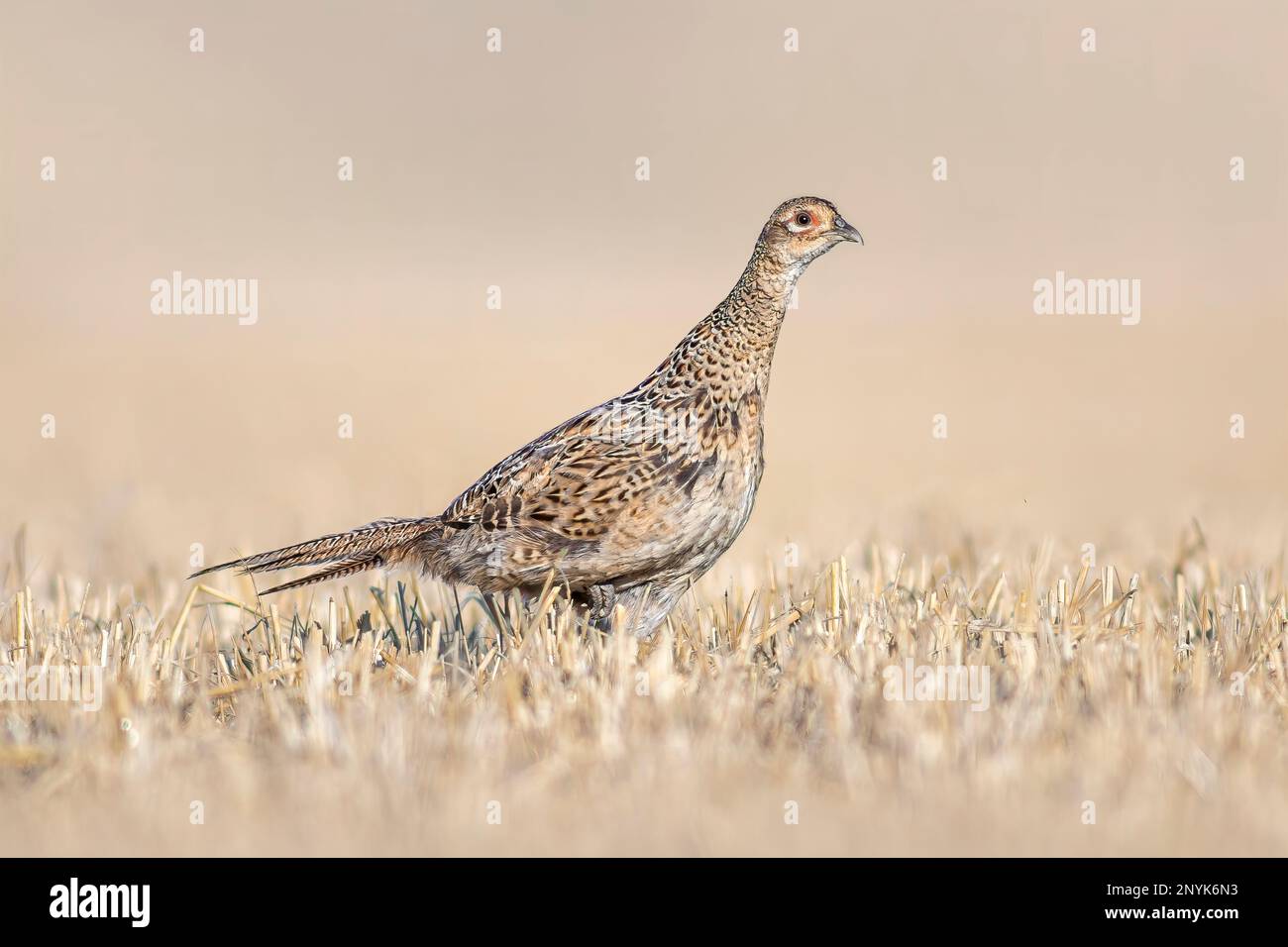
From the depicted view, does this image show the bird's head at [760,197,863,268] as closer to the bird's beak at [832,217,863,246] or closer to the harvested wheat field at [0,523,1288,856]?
the bird's beak at [832,217,863,246]

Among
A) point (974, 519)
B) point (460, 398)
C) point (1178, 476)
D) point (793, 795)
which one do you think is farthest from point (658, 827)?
point (460, 398)

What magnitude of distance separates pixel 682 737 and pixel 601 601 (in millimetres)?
2001

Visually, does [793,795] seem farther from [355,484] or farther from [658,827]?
[355,484]

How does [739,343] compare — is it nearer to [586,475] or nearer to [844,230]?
[844,230]

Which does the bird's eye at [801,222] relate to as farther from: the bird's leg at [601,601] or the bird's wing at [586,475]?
the bird's leg at [601,601]

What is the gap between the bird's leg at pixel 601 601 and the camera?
6.86m

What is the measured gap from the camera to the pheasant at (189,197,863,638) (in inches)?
259

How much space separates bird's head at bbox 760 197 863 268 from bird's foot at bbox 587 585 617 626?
1648 millimetres

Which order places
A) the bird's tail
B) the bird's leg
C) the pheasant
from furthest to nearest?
the bird's tail → the bird's leg → the pheasant

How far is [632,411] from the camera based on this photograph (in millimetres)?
6859

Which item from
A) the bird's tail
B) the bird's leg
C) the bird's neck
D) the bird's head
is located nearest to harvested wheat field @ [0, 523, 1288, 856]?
the bird's tail

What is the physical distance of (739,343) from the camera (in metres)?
6.96

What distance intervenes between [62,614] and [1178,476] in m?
10.3

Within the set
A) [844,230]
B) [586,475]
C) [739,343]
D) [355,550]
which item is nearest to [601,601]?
[586,475]
